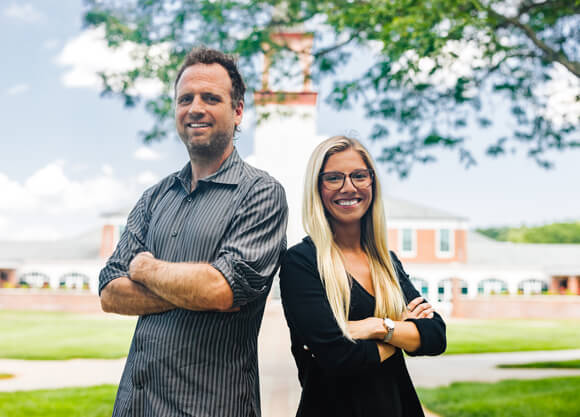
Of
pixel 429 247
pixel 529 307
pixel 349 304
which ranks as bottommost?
pixel 529 307

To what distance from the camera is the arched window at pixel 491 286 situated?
136 feet

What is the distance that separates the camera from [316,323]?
229 centimetres

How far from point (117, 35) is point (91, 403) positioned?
5.95 m

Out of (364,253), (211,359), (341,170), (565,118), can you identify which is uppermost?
(565,118)

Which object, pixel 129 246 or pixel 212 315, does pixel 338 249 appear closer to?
pixel 212 315

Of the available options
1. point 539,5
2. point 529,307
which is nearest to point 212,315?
point 539,5

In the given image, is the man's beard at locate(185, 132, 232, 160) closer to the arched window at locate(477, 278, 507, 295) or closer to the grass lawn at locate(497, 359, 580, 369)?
the grass lawn at locate(497, 359, 580, 369)

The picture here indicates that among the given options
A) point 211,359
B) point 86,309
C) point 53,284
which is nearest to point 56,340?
point 86,309

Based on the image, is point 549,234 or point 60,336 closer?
point 60,336

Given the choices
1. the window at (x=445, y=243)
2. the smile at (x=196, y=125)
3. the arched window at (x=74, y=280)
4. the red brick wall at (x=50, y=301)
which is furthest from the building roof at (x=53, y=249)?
the smile at (x=196, y=125)

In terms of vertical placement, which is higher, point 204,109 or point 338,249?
point 204,109

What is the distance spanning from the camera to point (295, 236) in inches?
664

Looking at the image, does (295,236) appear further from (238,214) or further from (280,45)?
(238,214)

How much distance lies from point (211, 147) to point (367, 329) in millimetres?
1100
